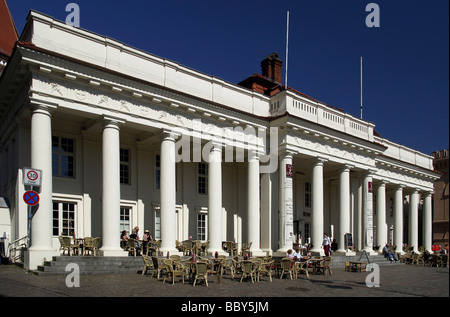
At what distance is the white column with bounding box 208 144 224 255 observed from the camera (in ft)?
63.2

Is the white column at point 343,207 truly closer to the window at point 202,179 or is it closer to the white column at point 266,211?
the white column at point 266,211

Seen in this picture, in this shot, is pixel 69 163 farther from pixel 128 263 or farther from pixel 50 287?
pixel 50 287

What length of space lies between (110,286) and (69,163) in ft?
29.6

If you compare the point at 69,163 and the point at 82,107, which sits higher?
the point at 82,107

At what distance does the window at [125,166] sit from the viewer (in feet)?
65.9

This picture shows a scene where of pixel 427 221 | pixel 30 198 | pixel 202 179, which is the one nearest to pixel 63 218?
pixel 30 198

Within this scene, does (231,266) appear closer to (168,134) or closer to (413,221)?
(168,134)

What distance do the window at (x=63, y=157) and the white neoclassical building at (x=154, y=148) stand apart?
4cm

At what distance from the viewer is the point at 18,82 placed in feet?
50.9

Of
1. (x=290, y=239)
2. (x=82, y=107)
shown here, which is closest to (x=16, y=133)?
(x=82, y=107)

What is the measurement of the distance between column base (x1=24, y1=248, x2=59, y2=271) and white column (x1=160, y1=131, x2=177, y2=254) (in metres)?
4.89

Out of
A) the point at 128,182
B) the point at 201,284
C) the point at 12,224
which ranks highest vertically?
the point at 128,182

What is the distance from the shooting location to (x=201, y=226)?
22.9 m

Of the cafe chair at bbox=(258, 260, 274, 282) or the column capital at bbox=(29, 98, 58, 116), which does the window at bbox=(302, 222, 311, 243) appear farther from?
the column capital at bbox=(29, 98, 58, 116)
